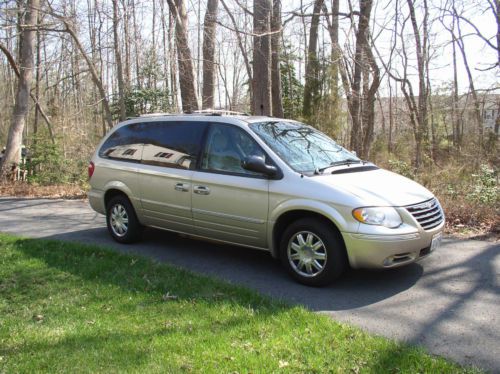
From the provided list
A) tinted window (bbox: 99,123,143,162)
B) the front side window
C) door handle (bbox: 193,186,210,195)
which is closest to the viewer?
the front side window

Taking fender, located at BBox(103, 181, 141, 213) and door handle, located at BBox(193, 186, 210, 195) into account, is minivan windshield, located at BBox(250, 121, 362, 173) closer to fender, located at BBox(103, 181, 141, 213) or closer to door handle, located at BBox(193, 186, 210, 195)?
door handle, located at BBox(193, 186, 210, 195)

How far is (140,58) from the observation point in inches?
663

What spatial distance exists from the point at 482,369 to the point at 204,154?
387 centimetres

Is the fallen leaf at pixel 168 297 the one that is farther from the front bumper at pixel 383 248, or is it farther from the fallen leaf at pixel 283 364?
the front bumper at pixel 383 248

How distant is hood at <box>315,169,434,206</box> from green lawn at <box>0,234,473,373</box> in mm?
1353

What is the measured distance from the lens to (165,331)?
387cm

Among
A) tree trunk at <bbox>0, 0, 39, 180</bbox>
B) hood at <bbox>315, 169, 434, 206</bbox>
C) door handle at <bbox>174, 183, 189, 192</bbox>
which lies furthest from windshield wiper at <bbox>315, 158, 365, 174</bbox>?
tree trunk at <bbox>0, 0, 39, 180</bbox>

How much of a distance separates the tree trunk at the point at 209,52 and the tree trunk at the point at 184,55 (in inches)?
25.0

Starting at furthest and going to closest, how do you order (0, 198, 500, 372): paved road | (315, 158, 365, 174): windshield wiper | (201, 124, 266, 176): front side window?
(201, 124, 266, 176): front side window → (315, 158, 365, 174): windshield wiper → (0, 198, 500, 372): paved road

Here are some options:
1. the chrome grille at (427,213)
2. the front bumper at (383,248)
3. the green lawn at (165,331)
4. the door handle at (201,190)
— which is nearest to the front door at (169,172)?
the door handle at (201,190)

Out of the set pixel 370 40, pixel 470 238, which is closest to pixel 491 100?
pixel 370 40

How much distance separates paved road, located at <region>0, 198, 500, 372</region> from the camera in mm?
3805

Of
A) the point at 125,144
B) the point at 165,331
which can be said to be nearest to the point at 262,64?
the point at 125,144

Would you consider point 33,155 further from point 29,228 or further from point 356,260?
point 356,260
